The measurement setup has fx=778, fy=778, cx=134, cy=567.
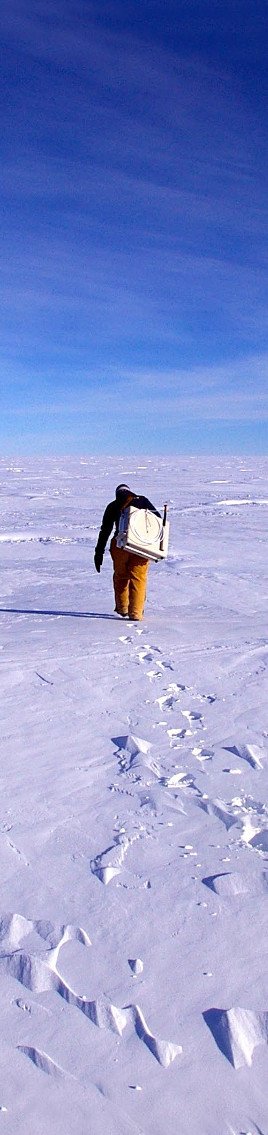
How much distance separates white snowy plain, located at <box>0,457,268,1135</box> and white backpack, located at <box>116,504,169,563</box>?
743 mm

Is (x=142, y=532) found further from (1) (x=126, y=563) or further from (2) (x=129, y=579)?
(2) (x=129, y=579)

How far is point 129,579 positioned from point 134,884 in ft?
13.8

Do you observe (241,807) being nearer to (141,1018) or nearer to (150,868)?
(150,868)

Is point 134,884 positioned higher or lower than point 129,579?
lower

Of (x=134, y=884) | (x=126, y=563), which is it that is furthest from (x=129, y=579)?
(x=134, y=884)

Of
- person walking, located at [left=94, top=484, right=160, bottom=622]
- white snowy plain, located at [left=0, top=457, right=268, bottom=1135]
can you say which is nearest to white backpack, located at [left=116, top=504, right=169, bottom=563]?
person walking, located at [left=94, top=484, right=160, bottom=622]

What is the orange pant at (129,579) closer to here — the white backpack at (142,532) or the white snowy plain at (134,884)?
the white backpack at (142,532)

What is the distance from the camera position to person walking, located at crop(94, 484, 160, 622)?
267 inches

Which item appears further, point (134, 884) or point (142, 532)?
point (142, 532)

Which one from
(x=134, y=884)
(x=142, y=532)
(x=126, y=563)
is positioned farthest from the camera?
(x=126, y=563)

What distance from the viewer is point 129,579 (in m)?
6.88

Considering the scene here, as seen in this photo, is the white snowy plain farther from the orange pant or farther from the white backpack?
the white backpack

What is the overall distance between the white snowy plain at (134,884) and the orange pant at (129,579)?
543 millimetres

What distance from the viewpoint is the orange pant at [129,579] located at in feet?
22.2
